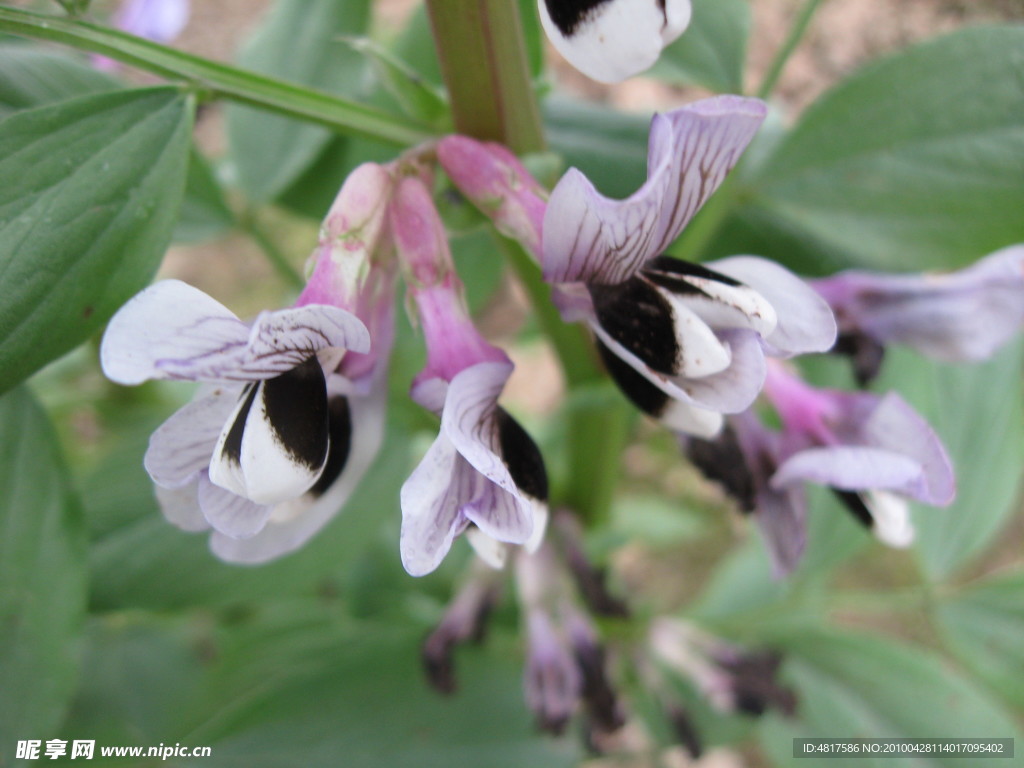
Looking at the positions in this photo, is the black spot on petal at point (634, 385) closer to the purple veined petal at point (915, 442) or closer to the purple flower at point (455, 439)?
the purple flower at point (455, 439)

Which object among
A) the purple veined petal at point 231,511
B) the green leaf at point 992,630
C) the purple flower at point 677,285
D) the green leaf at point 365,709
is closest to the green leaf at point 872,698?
the green leaf at point 992,630

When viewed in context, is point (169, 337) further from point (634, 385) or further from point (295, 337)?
point (634, 385)

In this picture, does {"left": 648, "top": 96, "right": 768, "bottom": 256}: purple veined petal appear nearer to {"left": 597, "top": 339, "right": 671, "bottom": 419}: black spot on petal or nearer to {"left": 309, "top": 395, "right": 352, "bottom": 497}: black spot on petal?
{"left": 597, "top": 339, "right": 671, "bottom": 419}: black spot on petal

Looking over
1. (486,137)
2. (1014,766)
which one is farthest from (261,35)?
(1014,766)

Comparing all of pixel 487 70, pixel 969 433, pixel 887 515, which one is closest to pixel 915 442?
pixel 887 515

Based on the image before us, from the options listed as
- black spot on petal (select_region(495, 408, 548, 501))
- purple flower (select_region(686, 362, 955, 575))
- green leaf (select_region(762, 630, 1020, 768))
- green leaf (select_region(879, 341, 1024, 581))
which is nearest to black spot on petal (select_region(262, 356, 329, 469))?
black spot on petal (select_region(495, 408, 548, 501))

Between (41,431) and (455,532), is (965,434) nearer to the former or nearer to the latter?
(455,532)

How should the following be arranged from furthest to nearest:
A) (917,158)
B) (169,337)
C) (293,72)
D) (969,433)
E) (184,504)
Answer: (969,433), (293,72), (917,158), (184,504), (169,337)
